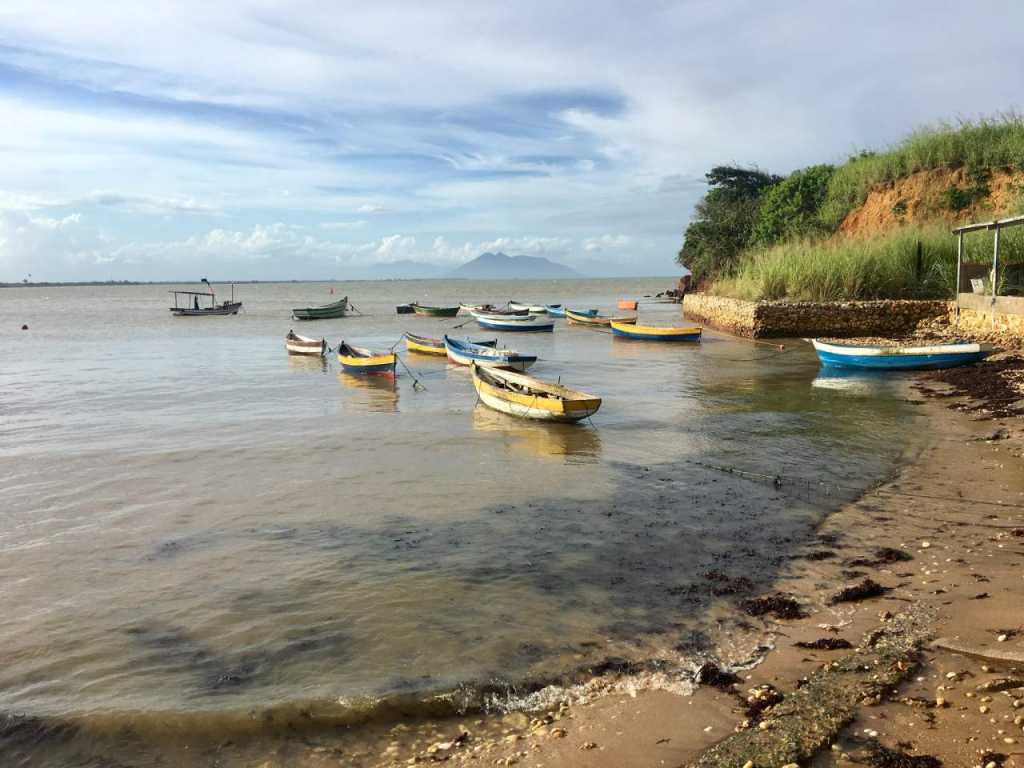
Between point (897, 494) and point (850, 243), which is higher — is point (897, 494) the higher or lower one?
the lower one

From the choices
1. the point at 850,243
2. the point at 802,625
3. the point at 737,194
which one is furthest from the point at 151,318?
the point at 802,625

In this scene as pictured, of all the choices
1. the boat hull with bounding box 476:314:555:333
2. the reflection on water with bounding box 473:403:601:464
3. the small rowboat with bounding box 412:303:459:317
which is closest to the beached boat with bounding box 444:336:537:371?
the reflection on water with bounding box 473:403:601:464

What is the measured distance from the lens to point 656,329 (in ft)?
111

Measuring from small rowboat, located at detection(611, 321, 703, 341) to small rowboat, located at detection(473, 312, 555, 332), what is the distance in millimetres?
5460

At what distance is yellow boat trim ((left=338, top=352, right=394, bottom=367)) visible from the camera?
23594 millimetres

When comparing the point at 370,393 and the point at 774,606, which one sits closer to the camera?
the point at 774,606

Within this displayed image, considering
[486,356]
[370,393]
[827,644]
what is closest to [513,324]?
[486,356]

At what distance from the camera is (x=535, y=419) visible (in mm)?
16078

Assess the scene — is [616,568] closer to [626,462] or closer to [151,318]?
[626,462]

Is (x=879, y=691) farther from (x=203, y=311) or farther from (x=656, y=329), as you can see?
(x=203, y=311)

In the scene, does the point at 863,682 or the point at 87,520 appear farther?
the point at 87,520

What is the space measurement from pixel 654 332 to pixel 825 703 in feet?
97.3

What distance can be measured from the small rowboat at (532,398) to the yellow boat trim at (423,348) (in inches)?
441

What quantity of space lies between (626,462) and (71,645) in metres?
8.36
